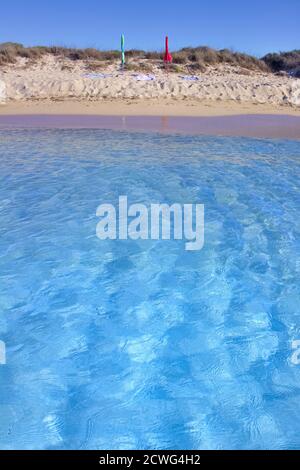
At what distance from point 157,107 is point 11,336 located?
12.9 m

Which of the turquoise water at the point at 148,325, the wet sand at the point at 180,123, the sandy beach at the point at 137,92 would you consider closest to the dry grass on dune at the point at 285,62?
the sandy beach at the point at 137,92

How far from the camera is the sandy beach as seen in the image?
14266 millimetres

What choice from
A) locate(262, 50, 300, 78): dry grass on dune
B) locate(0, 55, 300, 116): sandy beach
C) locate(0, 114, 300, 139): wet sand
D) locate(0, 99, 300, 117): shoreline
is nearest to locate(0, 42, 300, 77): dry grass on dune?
locate(262, 50, 300, 78): dry grass on dune

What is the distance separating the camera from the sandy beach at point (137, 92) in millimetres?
14266

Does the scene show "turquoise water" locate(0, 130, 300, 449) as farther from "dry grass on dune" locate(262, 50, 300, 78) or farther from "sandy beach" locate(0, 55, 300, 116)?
"dry grass on dune" locate(262, 50, 300, 78)

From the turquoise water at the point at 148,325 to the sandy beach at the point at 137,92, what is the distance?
9308mm

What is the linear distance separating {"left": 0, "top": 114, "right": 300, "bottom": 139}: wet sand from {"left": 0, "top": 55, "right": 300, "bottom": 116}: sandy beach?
2.86 ft

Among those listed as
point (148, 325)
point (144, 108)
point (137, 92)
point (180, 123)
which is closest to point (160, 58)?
point (137, 92)

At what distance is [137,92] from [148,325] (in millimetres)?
14970

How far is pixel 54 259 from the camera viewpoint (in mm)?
3814

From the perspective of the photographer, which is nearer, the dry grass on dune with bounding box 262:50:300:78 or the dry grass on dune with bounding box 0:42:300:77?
the dry grass on dune with bounding box 0:42:300:77

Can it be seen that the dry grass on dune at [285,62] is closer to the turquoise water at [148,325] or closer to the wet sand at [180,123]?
the wet sand at [180,123]

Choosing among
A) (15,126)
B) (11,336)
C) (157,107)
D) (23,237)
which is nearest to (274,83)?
(157,107)

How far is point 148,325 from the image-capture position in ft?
9.54
